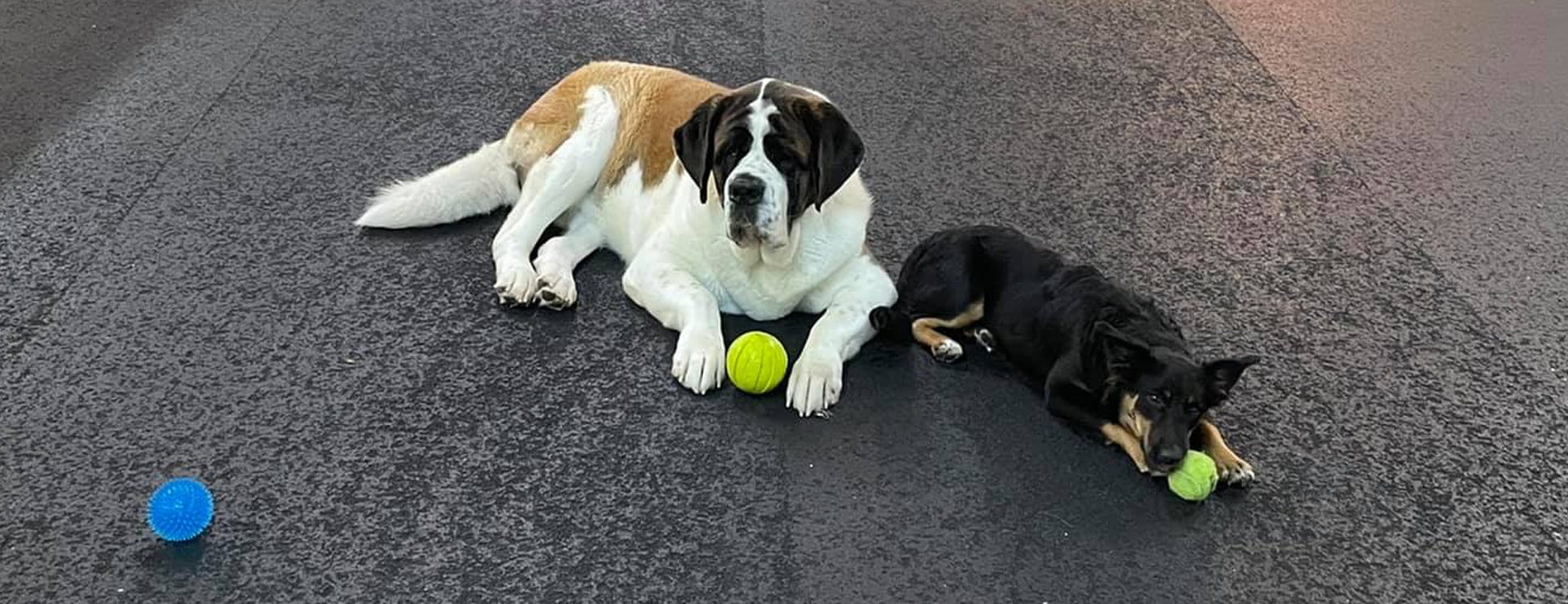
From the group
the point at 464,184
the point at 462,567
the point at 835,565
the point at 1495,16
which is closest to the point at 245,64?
the point at 464,184

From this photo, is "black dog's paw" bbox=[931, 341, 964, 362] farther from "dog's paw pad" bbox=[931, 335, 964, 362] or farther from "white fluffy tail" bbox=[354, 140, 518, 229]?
"white fluffy tail" bbox=[354, 140, 518, 229]

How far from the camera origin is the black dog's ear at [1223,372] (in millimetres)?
2635

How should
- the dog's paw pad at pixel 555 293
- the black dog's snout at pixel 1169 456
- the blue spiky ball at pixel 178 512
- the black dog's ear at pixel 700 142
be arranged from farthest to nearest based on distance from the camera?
the dog's paw pad at pixel 555 293
the black dog's ear at pixel 700 142
the black dog's snout at pixel 1169 456
the blue spiky ball at pixel 178 512

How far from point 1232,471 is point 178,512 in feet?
6.37

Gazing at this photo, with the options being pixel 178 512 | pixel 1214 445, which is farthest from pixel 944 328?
pixel 178 512

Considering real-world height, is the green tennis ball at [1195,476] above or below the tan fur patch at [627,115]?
above

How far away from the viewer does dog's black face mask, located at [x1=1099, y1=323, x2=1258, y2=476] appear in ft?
8.65

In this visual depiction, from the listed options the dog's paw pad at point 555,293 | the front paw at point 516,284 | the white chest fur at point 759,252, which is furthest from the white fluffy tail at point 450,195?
the white chest fur at point 759,252

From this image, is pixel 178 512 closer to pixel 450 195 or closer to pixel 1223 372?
pixel 450 195

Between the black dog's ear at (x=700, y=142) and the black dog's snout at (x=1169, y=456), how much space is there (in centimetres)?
112

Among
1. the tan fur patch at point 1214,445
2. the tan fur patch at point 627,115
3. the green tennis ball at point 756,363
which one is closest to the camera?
the tan fur patch at point 1214,445

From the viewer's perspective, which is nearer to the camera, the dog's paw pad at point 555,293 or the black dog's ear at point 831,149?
the black dog's ear at point 831,149

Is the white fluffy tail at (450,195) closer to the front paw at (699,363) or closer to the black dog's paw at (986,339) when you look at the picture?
the front paw at (699,363)

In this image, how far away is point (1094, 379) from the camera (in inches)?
110
